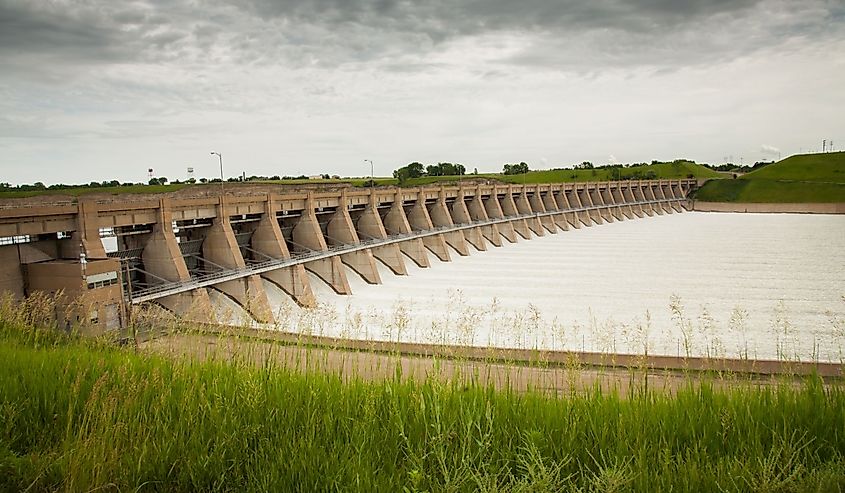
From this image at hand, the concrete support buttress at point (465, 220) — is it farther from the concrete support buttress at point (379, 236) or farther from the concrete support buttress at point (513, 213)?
the concrete support buttress at point (379, 236)

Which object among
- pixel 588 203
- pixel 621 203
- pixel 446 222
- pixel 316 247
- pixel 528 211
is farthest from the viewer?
pixel 621 203

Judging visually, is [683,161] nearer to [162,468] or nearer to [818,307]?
[818,307]

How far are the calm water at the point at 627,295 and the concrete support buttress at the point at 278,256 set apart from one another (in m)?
0.56

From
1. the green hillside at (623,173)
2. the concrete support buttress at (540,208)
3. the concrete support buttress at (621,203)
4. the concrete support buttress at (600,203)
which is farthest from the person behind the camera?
the green hillside at (623,173)

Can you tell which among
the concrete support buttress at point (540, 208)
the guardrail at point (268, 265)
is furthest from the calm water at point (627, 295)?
the concrete support buttress at point (540, 208)

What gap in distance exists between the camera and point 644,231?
221 ft

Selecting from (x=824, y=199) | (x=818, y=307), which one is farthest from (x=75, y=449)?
(x=824, y=199)

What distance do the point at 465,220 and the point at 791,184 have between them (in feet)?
258

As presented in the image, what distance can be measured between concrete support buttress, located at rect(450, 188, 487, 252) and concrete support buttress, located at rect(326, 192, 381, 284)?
606 inches

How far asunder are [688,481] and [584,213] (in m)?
75.1

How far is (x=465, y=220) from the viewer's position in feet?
175

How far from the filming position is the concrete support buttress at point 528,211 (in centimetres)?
6362

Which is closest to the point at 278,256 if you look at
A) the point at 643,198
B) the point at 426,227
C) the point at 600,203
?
the point at 426,227

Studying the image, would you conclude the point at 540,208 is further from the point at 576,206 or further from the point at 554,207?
the point at 576,206
